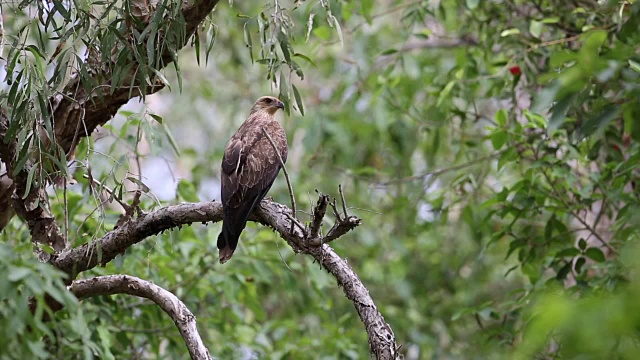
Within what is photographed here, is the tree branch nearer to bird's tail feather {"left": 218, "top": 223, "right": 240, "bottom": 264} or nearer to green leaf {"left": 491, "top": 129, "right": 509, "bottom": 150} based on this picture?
bird's tail feather {"left": 218, "top": 223, "right": 240, "bottom": 264}

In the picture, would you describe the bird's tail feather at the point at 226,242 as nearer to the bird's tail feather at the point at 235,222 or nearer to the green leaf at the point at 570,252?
the bird's tail feather at the point at 235,222

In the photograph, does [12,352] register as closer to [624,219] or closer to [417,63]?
[624,219]

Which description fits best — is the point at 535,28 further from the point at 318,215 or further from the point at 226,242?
the point at 318,215

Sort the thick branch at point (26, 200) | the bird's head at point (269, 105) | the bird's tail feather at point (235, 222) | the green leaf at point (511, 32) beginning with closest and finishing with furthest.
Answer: the thick branch at point (26, 200) → the bird's tail feather at point (235, 222) → the green leaf at point (511, 32) → the bird's head at point (269, 105)

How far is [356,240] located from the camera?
9.71 metres

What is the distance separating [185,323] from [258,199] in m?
0.77

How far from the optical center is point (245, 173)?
4.70 metres

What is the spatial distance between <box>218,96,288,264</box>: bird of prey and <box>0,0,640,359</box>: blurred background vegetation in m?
0.32

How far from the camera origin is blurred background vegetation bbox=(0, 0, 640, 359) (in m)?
2.71

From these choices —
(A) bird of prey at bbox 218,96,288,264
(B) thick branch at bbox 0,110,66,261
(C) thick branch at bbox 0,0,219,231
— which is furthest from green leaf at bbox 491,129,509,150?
(B) thick branch at bbox 0,110,66,261

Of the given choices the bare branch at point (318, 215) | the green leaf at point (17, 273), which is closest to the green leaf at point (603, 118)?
the bare branch at point (318, 215)

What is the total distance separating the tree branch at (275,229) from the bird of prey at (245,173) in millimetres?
68

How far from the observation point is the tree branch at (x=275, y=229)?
11.4 feet

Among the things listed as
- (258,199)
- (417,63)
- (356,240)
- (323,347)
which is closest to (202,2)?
(258,199)
